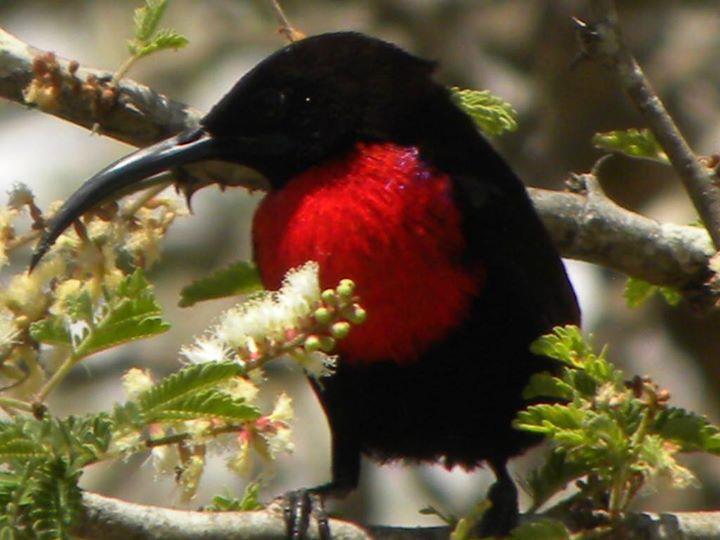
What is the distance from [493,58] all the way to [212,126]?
430 centimetres

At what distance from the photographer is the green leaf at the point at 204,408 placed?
2.02m

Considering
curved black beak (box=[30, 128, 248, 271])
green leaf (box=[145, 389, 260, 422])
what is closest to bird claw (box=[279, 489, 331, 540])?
green leaf (box=[145, 389, 260, 422])

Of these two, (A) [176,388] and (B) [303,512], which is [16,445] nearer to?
(A) [176,388]

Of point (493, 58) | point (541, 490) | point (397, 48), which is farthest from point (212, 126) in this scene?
point (493, 58)

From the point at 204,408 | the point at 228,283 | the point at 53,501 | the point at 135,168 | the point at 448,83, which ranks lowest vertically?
the point at 53,501

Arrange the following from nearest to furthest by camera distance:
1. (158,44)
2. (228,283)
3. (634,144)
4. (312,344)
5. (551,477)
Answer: (312,344), (158,44), (551,477), (634,144), (228,283)

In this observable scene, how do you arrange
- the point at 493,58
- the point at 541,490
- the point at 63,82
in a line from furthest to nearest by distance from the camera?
the point at 493,58
the point at 63,82
the point at 541,490

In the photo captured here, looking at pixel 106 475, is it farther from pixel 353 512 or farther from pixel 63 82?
pixel 63 82

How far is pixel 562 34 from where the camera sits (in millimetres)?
7508

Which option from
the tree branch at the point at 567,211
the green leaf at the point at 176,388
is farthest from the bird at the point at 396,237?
the green leaf at the point at 176,388

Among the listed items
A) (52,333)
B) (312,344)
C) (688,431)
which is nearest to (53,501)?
(52,333)

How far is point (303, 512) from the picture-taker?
9.21 feet

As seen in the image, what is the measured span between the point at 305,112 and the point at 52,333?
1.32 meters

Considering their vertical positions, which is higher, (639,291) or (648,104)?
(648,104)
